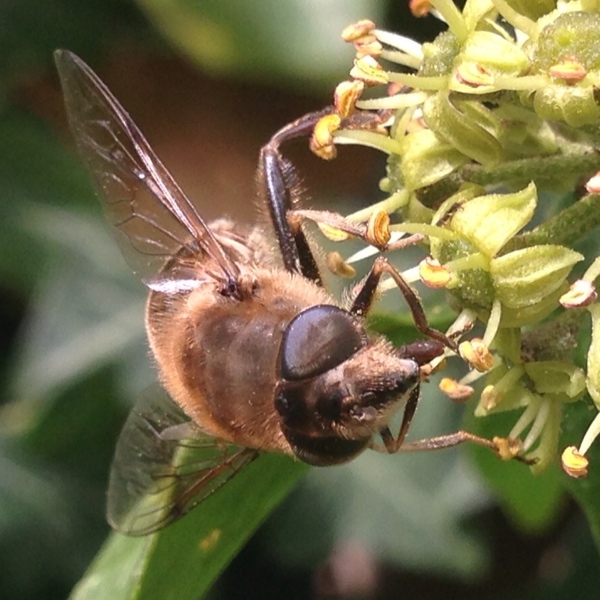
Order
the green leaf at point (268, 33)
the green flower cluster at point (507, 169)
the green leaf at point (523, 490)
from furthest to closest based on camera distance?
the green leaf at point (268, 33) → the green leaf at point (523, 490) → the green flower cluster at point (507, 169)

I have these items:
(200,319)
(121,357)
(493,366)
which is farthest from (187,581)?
(121,357)

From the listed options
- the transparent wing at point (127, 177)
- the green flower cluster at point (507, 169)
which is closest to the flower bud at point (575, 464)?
the green flower cluster at point (507, 169)

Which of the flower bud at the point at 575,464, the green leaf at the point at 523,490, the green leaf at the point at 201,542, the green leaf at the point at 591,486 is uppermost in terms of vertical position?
the flower bud at the point at 575,464

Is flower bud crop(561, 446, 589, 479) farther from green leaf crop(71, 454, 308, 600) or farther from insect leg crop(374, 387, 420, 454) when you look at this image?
green leaf crop(71, 454, 308, 600)

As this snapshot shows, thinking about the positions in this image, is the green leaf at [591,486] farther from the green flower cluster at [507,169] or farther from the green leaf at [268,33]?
the green leaf at [268,33]

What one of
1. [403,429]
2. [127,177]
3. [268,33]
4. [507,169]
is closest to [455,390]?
[403,429]

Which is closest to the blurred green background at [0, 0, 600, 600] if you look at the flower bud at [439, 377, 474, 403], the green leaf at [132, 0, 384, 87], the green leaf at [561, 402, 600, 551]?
the green leaf at [132, 0, 384, 87]

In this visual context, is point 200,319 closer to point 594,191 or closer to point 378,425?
point 378,425
